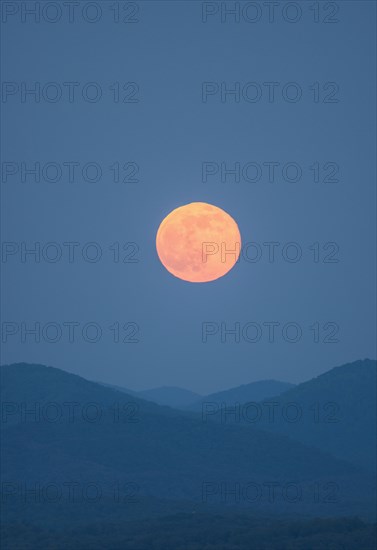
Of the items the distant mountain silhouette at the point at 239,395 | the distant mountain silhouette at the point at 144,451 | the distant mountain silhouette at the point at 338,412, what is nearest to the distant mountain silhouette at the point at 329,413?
the distant mountain silhouette at the point at 338,412

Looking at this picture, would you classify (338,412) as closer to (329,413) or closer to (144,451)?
(329,413)

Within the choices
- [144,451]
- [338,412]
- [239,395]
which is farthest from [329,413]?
[239,395]

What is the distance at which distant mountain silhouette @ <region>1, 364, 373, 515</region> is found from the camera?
300 ft

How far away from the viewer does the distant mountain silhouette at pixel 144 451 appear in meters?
91.5

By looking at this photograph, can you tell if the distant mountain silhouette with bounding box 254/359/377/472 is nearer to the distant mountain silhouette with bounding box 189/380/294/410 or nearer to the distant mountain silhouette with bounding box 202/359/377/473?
the distant mountain silhouette with bounding box 202/359/377/473

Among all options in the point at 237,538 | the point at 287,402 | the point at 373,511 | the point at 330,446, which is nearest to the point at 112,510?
the point at 237,538

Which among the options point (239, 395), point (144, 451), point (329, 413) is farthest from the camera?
point (239, 395)

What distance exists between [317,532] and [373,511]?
89.7 ft

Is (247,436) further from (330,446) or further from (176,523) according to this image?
(176,523)

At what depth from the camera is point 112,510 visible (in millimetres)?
71062

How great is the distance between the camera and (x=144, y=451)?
104 meters

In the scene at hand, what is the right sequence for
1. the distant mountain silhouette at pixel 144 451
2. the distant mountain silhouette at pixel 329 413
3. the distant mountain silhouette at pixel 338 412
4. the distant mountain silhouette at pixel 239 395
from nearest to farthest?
1. the distant mountain silhouette at pixel 144 451
2. the distant mountain silhouette at pixel 338 412
3. the distant mountain silhouette at pixel 329 413
4. the distant mountain silhouette at pixel 239 395

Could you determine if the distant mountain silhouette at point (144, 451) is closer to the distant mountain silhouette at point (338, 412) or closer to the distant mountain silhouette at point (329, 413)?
the distant mountain silhouette at point (329, 413)

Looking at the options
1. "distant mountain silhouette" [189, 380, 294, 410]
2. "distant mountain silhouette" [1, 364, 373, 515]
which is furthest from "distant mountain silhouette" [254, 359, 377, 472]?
"distant mountain silhouette" [189, 380, 294, 410]
